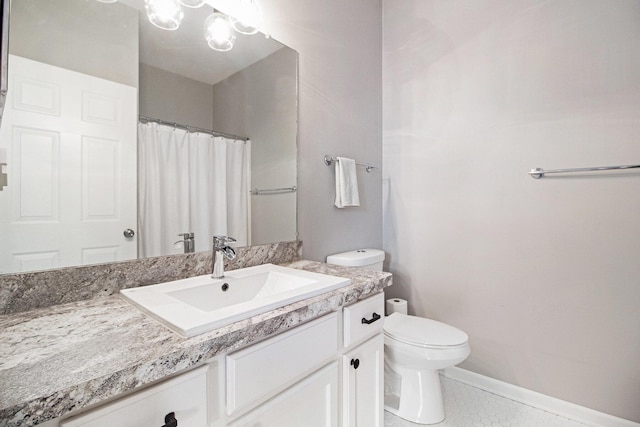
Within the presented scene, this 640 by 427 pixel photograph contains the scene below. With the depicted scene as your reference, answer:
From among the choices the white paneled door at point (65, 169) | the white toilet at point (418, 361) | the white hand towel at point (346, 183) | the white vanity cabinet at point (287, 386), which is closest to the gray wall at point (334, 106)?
the white hand towel at point (346, 183)

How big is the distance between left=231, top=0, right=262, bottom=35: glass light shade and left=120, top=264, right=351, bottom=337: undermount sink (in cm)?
107

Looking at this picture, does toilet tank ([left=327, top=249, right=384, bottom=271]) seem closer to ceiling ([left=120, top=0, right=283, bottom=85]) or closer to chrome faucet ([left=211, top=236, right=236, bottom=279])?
chrome faucet ([left=211, top=236, right=236, bottom=279])

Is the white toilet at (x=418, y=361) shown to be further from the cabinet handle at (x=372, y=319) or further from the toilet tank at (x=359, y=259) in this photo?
the cabinet handle at (x=372, y=319)

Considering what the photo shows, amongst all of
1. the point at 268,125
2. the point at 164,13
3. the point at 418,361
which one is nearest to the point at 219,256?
Result: the point at 268,125

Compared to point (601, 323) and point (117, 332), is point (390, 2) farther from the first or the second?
point (117, 332)

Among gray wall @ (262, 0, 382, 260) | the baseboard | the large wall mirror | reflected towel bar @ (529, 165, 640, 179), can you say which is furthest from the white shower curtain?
the baseboard

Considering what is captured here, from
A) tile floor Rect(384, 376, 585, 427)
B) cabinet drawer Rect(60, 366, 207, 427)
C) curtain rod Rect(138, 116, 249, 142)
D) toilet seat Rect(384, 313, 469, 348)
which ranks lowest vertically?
tile floor Rect(384, 376, 585, 427)

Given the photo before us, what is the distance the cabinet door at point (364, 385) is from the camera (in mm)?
993

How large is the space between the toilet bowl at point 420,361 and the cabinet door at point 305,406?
59 cm

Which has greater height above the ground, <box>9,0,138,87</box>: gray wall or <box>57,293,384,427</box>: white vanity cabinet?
<box>9,0,138,87</box>: gray wall

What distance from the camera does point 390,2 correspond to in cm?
210

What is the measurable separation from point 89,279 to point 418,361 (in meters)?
1.36

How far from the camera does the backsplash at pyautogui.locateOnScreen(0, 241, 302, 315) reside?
0.77 meters

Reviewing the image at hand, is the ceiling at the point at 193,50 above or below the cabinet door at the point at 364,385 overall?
above
